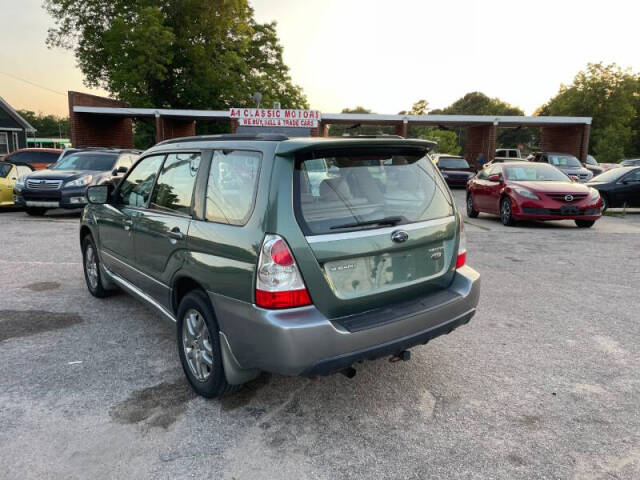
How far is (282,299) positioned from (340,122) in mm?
27531

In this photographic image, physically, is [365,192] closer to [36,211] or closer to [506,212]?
[506,212]

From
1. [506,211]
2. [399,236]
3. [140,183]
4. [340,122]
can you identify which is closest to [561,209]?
[506,211]

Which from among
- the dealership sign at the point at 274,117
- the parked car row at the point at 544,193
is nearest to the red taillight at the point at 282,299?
the parked car row at the point at 544,193

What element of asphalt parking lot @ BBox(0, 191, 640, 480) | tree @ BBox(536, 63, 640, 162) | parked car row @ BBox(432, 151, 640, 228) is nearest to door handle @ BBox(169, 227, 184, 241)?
asphalt parking lot @ BBox(0, 191, 640, 480)

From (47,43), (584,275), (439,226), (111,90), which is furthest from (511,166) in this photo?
(47,43)

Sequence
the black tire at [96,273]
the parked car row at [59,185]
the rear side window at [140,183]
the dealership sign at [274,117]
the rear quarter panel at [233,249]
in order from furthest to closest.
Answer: the dealership sign at [274,117] < the parked car row at [59,185] < the black tire at [96,273] < the rear side window at [140,183] < the rear quarter panel at [233,249]

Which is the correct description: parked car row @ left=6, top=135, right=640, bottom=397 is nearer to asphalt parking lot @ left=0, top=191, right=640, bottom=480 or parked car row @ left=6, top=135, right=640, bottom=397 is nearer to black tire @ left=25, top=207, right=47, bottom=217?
asphalt parking lot @ left=0, top=191, right=640, bottom=480

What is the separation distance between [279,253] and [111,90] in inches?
1428

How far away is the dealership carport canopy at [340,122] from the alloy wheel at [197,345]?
75.1 ft

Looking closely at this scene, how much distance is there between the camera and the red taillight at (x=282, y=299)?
2.54 m

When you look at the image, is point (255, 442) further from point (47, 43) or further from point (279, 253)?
point (47, 43)

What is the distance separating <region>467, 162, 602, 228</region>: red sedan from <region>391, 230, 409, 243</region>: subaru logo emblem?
8596mm

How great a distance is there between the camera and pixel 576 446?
263 cm

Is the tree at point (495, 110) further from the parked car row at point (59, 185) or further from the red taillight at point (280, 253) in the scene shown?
the red taillight at point (280, 253)
